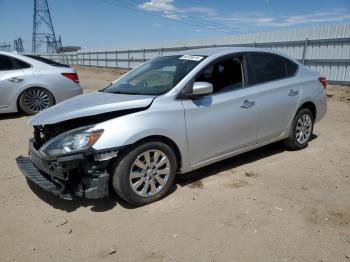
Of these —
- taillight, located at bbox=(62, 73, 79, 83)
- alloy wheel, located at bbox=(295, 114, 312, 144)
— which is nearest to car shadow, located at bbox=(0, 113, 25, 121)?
taillight, located at bbox=(62, 73, 79, 83)

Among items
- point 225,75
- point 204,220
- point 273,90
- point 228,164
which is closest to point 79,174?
point 204,220

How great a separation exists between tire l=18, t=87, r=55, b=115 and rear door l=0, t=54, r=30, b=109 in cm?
22

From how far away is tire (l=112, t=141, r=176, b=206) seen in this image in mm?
3502

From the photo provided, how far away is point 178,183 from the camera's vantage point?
14.3 feet

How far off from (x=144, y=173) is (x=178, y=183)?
812mm

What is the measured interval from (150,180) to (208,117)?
1.01 meters

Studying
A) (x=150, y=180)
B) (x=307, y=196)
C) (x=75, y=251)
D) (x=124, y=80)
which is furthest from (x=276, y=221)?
(x=124, y=80)

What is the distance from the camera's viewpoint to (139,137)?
3.53 meters

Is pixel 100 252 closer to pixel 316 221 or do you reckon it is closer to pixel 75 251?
pixel 75 251

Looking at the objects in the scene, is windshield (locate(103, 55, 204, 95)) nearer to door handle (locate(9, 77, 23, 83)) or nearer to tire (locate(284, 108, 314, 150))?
tire (locate(284, 108, 314, 150))

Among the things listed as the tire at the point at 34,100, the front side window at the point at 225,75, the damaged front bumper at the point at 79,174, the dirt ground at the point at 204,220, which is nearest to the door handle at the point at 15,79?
the tire at the point at 34,100

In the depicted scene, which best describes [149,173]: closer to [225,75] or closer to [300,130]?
[225,75]

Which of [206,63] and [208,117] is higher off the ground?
[206,63]

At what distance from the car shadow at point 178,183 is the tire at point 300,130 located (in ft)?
0.70
